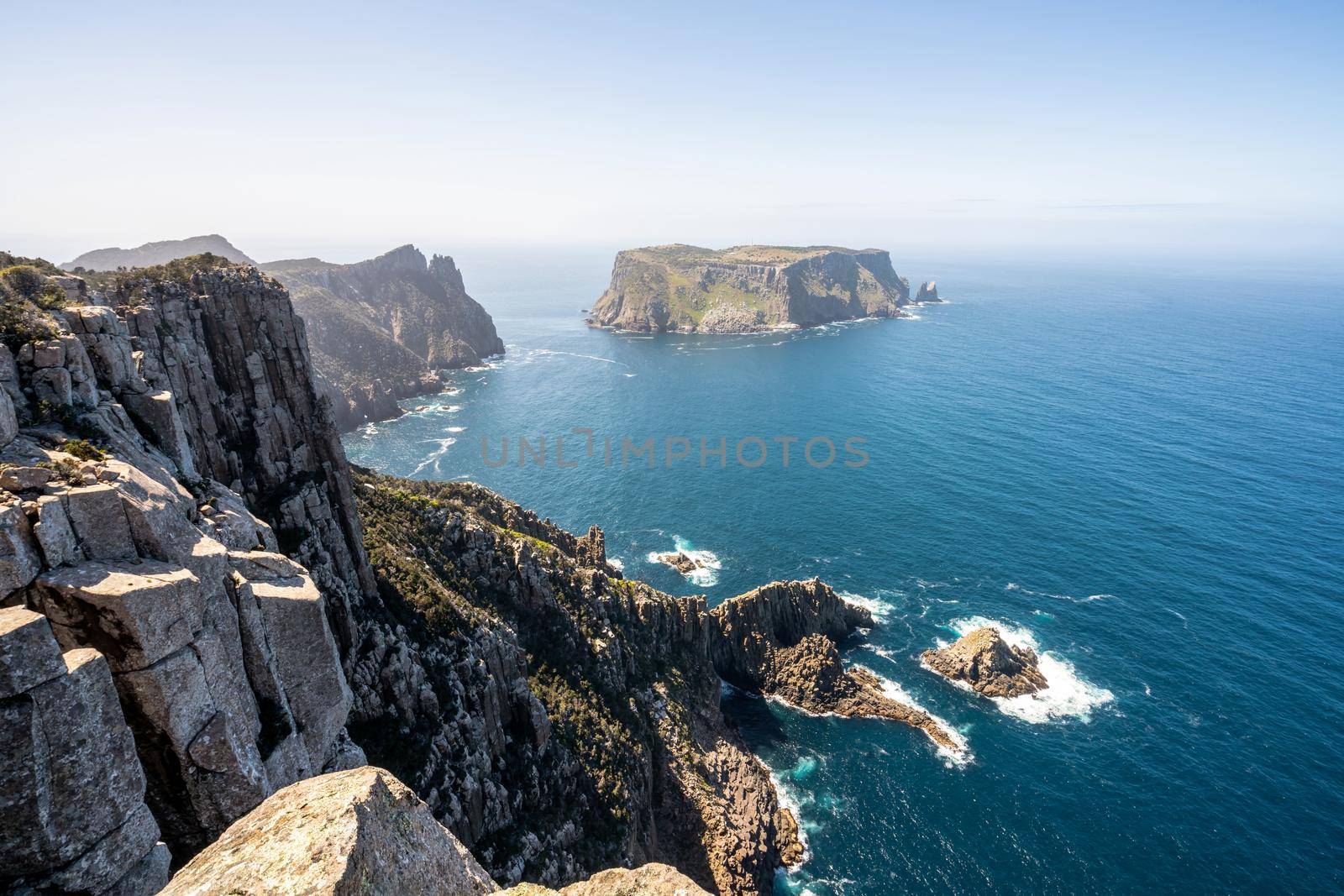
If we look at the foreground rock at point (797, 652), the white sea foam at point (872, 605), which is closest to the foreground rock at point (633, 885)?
the foreground rock at point (797, 652)

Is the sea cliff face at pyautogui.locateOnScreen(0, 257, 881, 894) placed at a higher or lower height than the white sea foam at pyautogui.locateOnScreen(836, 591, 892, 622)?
higher

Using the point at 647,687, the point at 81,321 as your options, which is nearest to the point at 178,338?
the point at 81,321

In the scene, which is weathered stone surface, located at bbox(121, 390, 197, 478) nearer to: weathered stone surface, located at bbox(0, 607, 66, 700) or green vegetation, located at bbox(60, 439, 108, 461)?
green vegetation, located at bbox(60, 439, 108, 461)

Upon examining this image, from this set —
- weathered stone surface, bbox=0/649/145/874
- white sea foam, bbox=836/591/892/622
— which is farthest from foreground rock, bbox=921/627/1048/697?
weathered stone surface, bbox=0/649/145/874

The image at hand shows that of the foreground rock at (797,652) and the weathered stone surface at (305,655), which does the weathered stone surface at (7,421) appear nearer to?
the weathered stone surface at (305,655)

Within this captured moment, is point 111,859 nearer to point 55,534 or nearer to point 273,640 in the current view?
point 273,640

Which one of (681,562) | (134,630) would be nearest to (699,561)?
(681,562)
